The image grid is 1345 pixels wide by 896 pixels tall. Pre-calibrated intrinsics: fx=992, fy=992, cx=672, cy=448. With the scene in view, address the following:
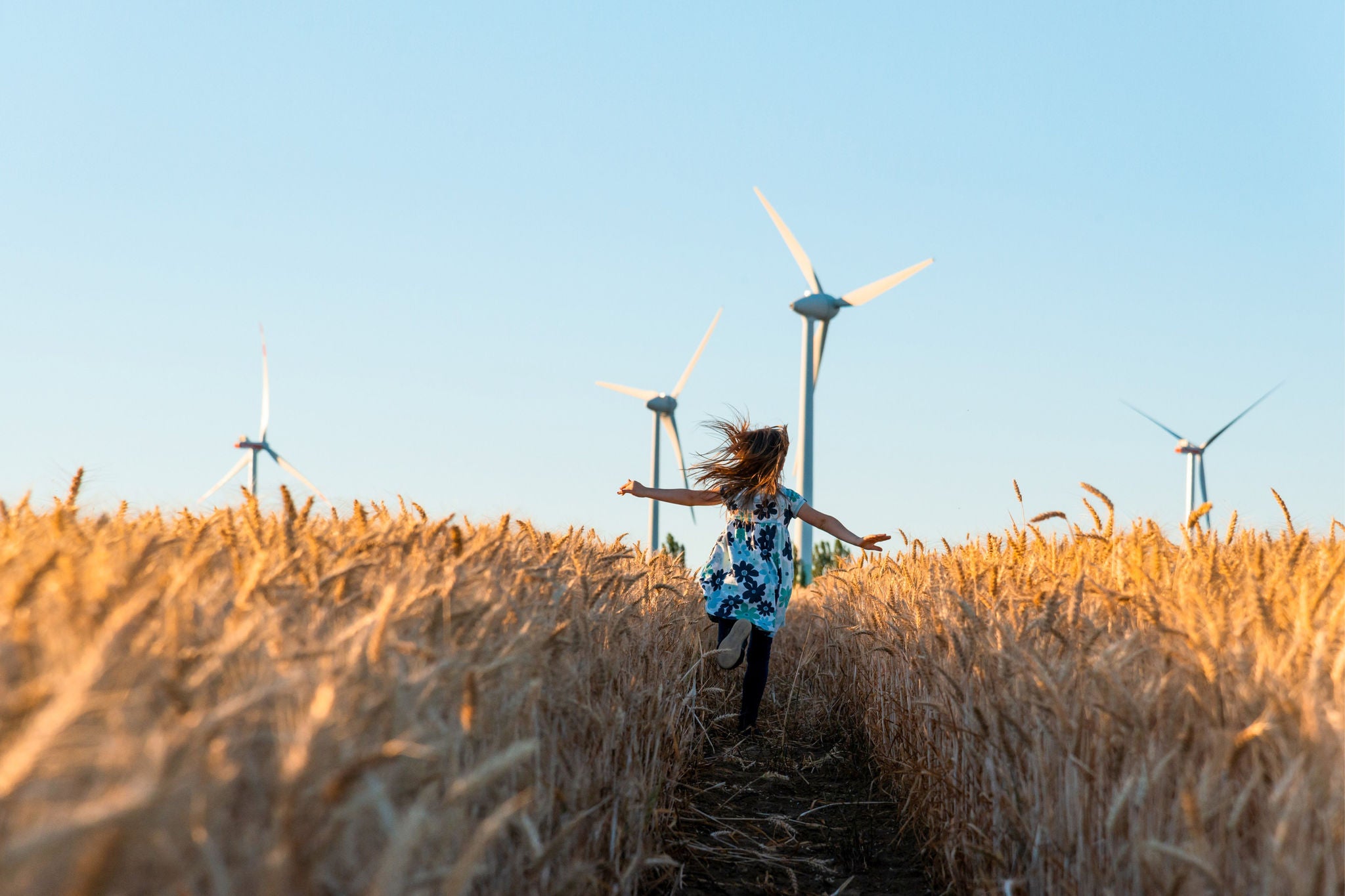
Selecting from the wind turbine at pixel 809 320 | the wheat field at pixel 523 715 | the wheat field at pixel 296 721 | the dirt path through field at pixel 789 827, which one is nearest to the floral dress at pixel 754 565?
the dirt path through field at pixel 789 827

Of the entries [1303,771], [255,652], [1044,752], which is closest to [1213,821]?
[1303,771]

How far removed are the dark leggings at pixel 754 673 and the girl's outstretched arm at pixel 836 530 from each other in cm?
98

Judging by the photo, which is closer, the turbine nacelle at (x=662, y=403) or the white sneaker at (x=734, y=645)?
the white sneaker at (x=734, y=645)

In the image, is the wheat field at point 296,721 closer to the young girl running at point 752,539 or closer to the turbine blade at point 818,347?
the young girl running at point 752,539

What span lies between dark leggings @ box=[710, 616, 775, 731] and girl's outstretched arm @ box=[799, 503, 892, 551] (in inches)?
38.7

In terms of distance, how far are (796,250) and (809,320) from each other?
2.13 meters

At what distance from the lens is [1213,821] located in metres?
3.06

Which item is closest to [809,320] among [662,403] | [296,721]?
[662,403]

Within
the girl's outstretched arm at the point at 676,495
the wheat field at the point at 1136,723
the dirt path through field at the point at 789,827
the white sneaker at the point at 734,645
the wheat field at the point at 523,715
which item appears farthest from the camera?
the girl's outstretched arm at the point at 676,495

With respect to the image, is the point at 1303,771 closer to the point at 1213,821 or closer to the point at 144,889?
the point at 1213,821

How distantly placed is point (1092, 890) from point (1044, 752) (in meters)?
0.55

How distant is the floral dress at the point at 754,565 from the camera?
787 cm

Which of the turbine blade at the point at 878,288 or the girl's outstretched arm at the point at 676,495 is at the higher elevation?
the turbine blade at the point at 878,288

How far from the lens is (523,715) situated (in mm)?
3430
